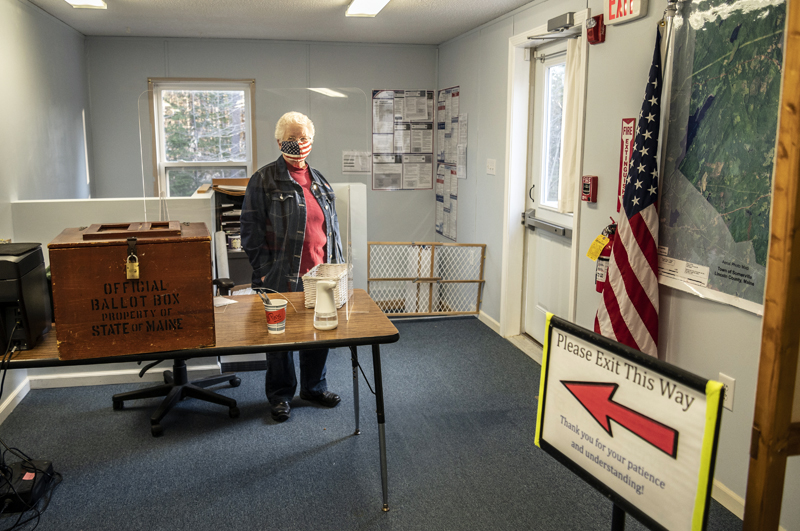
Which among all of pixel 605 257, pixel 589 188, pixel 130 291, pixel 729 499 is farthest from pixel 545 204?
pixel 130 291

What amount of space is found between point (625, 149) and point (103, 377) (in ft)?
10.3

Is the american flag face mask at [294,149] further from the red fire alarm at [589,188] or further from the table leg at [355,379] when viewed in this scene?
the red fire alarm at [589,188]

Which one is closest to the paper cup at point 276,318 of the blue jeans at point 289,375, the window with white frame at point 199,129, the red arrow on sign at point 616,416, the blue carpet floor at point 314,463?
the blue carpet floor at point 314,463

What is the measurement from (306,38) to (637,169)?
3.58 m

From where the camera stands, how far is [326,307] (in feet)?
7.41

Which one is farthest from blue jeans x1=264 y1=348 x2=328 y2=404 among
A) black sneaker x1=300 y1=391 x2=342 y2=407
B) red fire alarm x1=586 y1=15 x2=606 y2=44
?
red fire alarm x1=586 y1=15 x2=606 y2=44

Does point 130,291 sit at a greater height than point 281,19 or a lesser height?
lesser

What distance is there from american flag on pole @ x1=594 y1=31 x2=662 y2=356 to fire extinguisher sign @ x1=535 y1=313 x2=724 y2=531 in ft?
4.36

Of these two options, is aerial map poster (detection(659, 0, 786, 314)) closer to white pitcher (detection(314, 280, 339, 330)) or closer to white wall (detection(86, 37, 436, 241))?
white pitcher (detection(314, 280, 339, 330))

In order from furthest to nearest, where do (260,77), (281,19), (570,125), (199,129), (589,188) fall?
(260,77), (199,129), (281,19), (570,125), (589,188)

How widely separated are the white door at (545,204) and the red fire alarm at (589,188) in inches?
23.9

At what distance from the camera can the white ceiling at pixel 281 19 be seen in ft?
13.0

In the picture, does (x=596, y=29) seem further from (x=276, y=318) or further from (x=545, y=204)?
(x=276, y=318)

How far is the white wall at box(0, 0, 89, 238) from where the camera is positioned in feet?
11.3
